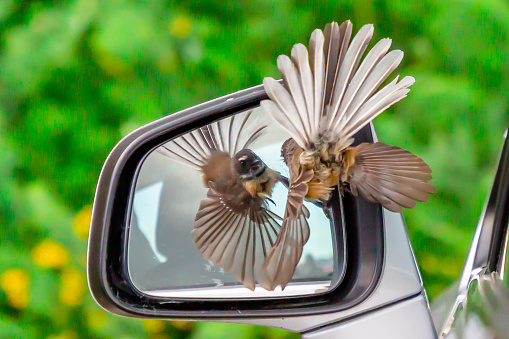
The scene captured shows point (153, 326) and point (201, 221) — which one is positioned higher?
point (201, 221)

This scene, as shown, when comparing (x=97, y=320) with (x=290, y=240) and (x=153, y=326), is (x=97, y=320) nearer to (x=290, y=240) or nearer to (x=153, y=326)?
(x=153, y=326)

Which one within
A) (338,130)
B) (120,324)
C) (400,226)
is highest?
(338,130)

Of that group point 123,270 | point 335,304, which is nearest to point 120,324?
point 123,270

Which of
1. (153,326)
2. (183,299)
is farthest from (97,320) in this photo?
(183,299)

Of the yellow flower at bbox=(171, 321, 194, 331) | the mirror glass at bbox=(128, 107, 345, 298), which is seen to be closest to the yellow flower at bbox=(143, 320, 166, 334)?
the yellow flower at bbox=(171, 321, 194, 331)

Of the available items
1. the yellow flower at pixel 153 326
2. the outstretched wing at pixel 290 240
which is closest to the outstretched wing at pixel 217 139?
the outstretched wing at pixel 290 240

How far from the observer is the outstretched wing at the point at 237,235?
2.11 ft

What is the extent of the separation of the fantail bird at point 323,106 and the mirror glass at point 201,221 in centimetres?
4

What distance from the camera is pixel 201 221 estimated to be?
70 centimetres

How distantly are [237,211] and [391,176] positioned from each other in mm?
198

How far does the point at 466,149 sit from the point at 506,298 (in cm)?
83

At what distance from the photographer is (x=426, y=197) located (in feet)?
2.18

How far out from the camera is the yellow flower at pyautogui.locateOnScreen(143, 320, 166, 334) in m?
1.40

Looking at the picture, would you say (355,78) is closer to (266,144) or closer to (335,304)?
(266,144)
